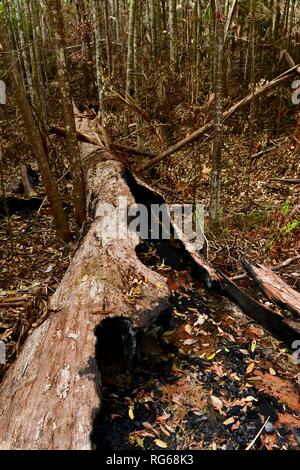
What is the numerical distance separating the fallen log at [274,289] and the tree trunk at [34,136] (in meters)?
2.34

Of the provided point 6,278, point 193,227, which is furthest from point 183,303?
point 6,278

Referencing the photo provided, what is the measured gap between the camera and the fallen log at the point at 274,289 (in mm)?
3068

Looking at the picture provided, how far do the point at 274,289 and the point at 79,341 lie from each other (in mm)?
1721

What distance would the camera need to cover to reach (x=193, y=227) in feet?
15.2

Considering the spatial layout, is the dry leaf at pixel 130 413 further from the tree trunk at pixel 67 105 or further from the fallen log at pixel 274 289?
the tree trunk at pixel 67 105

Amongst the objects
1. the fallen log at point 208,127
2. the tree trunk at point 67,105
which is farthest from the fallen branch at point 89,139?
the tree trunk at point 67,105

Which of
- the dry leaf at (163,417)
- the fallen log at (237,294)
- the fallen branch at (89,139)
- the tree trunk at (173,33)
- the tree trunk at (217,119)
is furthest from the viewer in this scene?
the tree trunk at (173,33)

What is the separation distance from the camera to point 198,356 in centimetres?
299

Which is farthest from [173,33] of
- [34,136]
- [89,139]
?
→ [34,136]

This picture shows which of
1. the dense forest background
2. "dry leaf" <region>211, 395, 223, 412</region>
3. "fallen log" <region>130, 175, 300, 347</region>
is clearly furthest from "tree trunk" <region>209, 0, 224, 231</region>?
"dry leaf" <region>211, 395, 223, 412</region>

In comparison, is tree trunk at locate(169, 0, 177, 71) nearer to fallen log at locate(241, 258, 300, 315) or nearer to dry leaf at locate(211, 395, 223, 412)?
fallen log at locate(241, 258, 300, 315)

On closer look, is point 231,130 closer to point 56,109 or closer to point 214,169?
point 214,169

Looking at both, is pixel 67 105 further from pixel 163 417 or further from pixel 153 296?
pixel 163 417

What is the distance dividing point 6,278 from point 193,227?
227 cm
